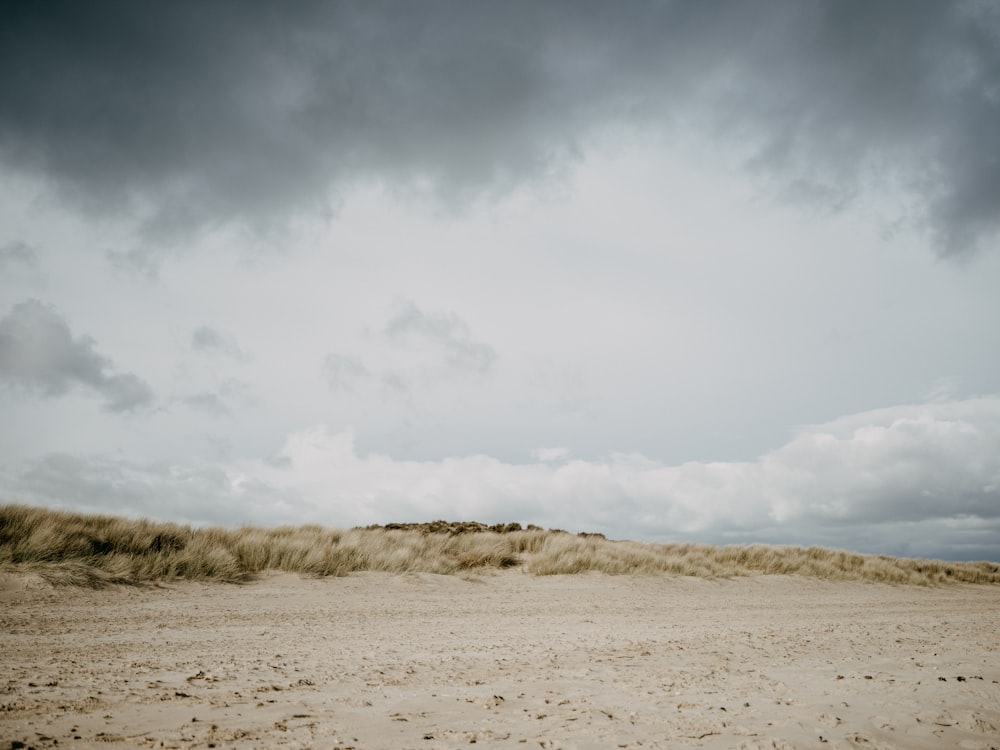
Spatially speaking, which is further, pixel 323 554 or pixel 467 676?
pixel 323 554

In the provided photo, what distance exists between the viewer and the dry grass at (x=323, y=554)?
1180 cm

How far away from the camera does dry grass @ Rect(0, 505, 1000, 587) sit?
11.8 m

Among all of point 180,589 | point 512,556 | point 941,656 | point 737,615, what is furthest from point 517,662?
point 512,556

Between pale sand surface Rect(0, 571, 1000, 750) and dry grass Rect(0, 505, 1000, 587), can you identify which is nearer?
pale sand surface Rect(0, 571, 1000, 750)

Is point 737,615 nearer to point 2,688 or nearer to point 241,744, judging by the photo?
point 241,744

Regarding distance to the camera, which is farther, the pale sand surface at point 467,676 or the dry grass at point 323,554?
the dry grass at point 323,554

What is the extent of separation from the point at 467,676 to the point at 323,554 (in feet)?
34.2

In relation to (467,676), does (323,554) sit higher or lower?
higher

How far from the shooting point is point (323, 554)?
14734 millimetres

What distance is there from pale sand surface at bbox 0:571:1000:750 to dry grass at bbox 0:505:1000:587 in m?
1.75

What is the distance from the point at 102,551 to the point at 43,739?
36.3 ft

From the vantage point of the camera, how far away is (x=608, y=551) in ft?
66.5

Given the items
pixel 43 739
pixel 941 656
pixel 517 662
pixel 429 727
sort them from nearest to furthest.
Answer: pixel 43 739 < pixel 429 727 < pixel 517 662 < pixel 941 656

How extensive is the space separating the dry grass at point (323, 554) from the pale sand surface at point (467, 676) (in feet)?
5.73
